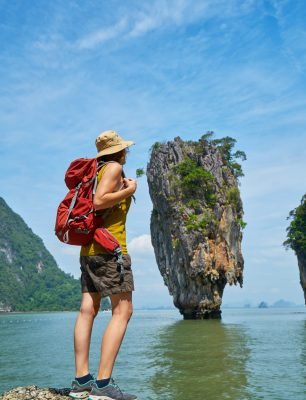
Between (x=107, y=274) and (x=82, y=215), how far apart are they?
0.46m

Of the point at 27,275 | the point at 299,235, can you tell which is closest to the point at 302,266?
the point at 299,235

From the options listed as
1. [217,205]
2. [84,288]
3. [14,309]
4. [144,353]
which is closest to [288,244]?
[217,205]

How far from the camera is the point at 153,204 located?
37.3m

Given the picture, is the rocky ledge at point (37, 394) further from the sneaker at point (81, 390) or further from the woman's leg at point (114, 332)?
the woman's leg at point (114, 332)

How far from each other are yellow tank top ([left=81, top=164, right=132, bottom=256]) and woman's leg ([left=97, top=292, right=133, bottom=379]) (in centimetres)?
36

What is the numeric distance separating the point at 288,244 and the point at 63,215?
45755 mm

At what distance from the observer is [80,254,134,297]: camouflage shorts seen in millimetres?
3309

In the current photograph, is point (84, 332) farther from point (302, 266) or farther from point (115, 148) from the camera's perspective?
point (302, 266)

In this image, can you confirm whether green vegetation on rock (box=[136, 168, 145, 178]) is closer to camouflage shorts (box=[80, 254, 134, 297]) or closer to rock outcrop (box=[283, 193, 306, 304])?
rock outcrop (box=[283, 193, 306, 304])

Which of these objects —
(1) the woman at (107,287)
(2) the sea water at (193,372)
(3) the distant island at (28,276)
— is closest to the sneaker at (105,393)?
(1) the woman at (107,287)

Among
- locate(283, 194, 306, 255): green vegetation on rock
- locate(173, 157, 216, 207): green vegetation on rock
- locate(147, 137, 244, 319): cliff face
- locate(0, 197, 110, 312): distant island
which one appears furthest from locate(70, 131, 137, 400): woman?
locate(0, 197, 110, 312): distant island

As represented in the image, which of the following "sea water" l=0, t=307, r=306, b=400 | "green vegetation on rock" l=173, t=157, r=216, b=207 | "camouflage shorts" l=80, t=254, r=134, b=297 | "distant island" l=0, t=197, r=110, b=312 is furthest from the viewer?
"distant island" l=0, t=197, r=110, b=312

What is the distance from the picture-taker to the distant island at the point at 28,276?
400 feet

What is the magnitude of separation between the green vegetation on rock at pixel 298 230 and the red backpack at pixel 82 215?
43.0m
